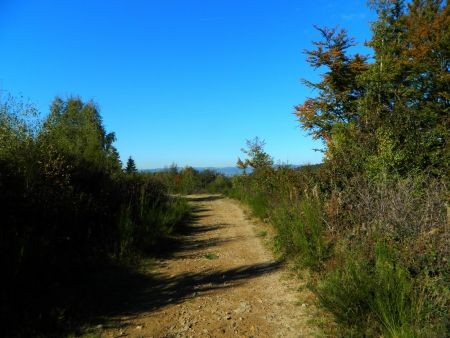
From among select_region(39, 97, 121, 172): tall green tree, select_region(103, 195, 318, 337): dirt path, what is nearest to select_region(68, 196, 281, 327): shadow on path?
select_region(103, 195, 318, 337): dirt path

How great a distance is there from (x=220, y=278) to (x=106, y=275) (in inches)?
80.7

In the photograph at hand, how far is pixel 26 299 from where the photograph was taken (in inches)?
176

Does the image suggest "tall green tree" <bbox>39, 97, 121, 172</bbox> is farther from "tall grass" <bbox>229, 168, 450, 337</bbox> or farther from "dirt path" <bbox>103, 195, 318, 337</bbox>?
"tall grass" <bbox>229, 168, 450, 337</bbox>

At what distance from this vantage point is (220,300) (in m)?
5.22

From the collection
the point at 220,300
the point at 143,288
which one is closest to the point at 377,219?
the point at 220,300

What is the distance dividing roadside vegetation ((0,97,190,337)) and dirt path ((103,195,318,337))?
82 cm

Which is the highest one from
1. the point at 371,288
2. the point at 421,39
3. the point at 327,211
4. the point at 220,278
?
the point at 421,39

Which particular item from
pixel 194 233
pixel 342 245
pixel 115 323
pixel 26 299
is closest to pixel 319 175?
pixel 342 245

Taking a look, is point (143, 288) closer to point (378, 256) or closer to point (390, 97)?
point (378, 256)

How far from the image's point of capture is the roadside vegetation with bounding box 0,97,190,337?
446 centimetres

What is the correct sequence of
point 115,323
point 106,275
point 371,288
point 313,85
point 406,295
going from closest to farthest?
point 406,295 → point 371,288 → point 115,323 → point 106,275 → point 313,85

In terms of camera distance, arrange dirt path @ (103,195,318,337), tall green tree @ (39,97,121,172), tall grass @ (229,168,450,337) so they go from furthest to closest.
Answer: tall green tree @ (39,97,121,172) → dirt path @ (103,195,318,337) → tall grass @ (229,168,450,337)

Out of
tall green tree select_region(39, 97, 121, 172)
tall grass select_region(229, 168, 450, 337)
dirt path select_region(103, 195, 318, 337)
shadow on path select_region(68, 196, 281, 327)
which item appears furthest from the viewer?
tall green tree select_region(39, 97, 121, 172)

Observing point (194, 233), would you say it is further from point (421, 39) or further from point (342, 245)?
point (421, 39)
